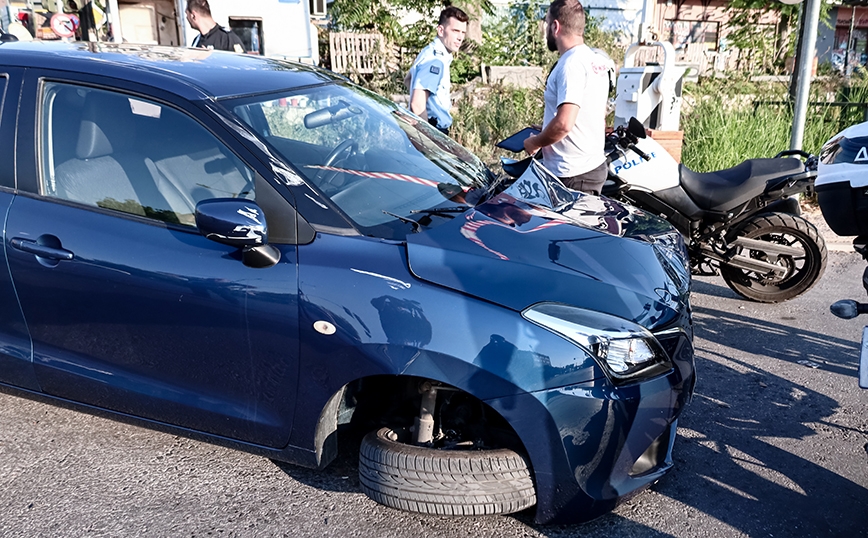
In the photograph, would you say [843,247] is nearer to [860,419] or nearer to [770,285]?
[770,285]

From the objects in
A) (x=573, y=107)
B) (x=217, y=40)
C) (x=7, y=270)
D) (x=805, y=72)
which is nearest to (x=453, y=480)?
(x=7, y=270)

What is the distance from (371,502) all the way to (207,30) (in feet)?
17.2

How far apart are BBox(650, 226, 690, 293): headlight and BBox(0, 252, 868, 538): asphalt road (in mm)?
810

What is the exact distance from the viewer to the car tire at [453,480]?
7.87 feet

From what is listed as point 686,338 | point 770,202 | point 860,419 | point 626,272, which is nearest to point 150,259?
point 626,272

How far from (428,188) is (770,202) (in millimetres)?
2908

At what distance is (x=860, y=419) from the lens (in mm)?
3396

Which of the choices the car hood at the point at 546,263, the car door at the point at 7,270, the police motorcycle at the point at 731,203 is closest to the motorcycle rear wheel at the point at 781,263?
the police motorcycle at the point at 731,203

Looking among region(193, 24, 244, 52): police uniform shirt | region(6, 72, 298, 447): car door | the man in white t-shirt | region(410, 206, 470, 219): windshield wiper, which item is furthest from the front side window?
region(193, 24, 244, 52): police uniform shirt

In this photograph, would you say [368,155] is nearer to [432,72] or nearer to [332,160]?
[332,160]

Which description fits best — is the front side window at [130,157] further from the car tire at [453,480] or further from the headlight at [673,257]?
the headlight at [673,257]

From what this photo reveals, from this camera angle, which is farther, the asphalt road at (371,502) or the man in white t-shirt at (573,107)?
the man in white t-shirt at (573,107)

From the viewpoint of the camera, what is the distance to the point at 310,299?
239 centimetres

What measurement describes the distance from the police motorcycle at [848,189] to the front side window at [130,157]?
7.23 ft
